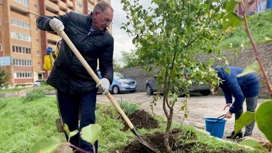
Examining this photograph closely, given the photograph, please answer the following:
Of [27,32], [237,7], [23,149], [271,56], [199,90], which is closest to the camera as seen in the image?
[237,7]

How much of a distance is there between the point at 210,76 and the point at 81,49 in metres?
1.42

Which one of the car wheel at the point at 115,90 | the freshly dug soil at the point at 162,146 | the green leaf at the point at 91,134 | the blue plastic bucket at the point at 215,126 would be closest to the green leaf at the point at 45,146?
the green leaf at the point at 91,134

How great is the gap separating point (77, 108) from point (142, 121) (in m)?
Result: 2.25

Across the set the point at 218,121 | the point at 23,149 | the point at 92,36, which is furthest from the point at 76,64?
the point at 218,121

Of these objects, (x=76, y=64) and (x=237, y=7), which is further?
(x=76, y=64)

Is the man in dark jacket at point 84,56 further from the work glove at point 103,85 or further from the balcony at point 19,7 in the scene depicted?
the balcony at point 19,7

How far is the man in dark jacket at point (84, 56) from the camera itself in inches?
110

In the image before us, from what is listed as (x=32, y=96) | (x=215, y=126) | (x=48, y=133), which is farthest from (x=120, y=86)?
(x=215, y=126)

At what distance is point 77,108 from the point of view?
311 cm

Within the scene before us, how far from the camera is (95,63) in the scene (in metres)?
3.01

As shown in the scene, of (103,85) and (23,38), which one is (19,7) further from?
(103,85)

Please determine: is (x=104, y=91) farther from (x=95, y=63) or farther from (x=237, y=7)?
(x=237, y=7)

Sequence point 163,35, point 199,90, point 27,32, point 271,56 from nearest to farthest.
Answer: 1. point 163,35
2. point 271,56
3. point 199,90
4. point 27,32

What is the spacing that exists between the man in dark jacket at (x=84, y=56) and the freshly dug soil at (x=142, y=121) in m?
2.04
